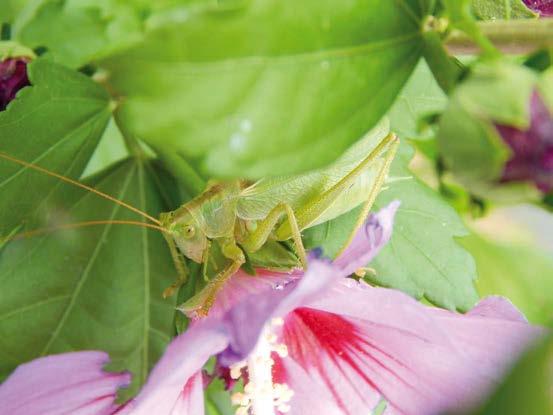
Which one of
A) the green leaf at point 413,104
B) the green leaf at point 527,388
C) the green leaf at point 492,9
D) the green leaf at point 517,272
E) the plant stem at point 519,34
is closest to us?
the green leaf at point 527,388

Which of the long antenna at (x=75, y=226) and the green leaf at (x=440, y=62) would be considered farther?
the long antenna at (x=75, y=226)

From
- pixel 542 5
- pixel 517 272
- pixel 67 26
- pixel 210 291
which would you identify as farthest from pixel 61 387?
pixel 517 272

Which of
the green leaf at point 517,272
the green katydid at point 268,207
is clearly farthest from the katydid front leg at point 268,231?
the green leaf at point 517,272

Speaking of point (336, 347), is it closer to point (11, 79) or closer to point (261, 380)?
point (261, 380)

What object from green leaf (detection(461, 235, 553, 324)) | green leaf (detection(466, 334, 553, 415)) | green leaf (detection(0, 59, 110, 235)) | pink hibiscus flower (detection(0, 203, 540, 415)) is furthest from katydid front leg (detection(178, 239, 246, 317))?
green leaf (detection(461, 235, 553, 324))

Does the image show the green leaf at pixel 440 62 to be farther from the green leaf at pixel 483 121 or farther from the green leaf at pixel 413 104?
the green leaf at pixel 413 104

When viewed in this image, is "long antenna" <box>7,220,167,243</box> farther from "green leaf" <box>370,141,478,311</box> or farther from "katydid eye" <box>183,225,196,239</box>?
"green leaf" <box>370,141,478,311</box>

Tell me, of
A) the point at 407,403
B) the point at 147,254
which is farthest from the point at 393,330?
the point at 147,254

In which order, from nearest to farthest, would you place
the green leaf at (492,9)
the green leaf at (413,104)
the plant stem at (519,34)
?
the plant stem at (519,34), the green leaf at (492,9), the green leaf at (413,104)
